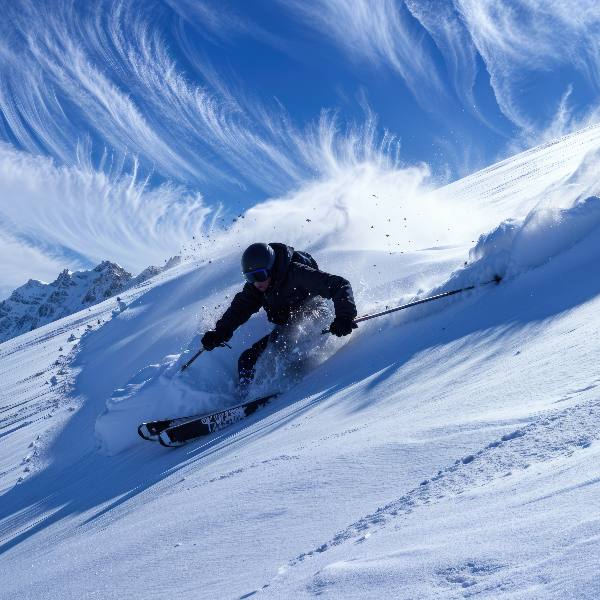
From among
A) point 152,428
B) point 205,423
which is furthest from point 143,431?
point 205,423

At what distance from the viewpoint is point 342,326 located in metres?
6.16

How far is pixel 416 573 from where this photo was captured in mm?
1310

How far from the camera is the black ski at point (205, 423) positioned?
18.7 feet

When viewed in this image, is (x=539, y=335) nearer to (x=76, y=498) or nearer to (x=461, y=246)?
(x=76, y=498)

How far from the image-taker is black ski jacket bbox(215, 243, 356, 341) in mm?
6574

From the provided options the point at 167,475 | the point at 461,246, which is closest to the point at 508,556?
the point at 167,475

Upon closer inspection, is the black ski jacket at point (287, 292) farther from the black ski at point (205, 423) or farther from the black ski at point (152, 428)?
the black ski at point (152, 428)

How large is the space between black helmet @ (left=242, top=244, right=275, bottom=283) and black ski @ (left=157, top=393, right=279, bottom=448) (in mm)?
1523

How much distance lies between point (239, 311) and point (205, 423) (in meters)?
1.91

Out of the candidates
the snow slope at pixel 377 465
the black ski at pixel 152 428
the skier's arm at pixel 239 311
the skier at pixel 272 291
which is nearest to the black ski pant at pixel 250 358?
the skier at pixel 272 291

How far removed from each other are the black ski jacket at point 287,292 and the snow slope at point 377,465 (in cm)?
44

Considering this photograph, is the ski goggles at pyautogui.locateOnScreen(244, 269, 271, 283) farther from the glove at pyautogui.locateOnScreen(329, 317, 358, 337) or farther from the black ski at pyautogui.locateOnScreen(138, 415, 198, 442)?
the black ski at pyautogui.locateOnScreen(138, 415, 198, 442)

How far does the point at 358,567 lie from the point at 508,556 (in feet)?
1.42

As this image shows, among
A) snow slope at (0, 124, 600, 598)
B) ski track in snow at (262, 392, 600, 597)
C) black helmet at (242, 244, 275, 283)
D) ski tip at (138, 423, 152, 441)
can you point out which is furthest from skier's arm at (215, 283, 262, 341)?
ski track in snow at (262, 392, 600, 597)
